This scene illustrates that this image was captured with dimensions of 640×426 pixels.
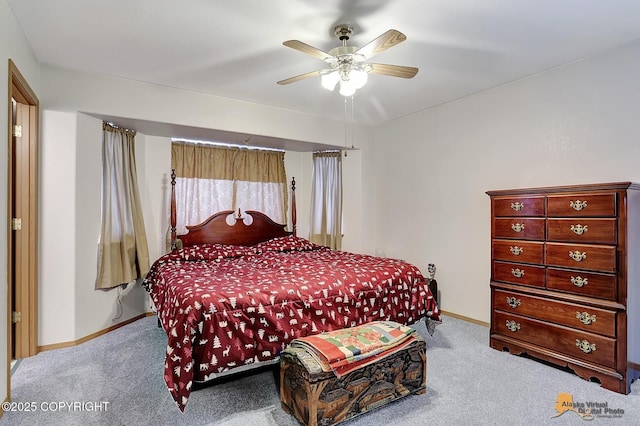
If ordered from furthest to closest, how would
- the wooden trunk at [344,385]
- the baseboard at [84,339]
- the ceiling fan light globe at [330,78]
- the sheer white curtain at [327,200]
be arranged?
the sheer white curtain at [327,200] < the baseboard at [84,339] < the ceiling fan light globe at [330,78] < the wooden trunk at [344,385]

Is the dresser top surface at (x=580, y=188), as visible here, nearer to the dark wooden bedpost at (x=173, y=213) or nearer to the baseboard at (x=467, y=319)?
the baseboard at (x=467, y=319)

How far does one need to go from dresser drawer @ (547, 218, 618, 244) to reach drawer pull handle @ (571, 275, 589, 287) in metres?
0.28

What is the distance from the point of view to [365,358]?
1.98 m

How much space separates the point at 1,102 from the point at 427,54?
3.08m

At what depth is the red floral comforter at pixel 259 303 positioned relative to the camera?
1.97m

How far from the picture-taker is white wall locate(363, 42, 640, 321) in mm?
2750

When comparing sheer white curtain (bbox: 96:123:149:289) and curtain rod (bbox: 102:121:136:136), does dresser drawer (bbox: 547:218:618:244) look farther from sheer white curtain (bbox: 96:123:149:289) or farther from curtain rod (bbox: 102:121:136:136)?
curtain rod (bbox: 102:121:136:136)

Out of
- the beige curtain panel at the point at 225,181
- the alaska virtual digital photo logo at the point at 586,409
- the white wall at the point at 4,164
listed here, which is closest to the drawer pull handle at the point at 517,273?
the alaska virtual digital photo logo at the point at 586,409

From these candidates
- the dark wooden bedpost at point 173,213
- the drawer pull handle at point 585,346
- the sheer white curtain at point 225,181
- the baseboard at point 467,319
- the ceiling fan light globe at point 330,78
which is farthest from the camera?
the sheer white curtain at point 225,181

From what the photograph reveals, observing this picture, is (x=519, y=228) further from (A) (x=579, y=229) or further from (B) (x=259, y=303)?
(B) (x=259, y=303)

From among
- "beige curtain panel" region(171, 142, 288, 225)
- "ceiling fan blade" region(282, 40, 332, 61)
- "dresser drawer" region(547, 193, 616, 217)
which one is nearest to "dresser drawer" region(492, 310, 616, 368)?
"dresser drawer" region(547, 193, 616, 217)

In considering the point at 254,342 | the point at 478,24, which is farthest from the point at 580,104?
the point at 254,342

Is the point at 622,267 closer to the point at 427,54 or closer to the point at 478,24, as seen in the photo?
the point at 478,24

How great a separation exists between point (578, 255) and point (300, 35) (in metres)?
2.70
